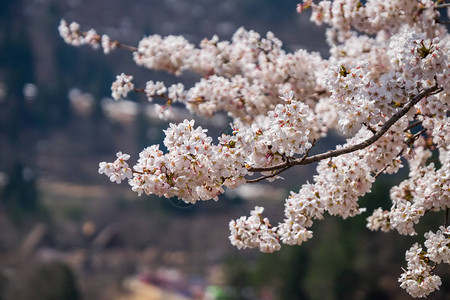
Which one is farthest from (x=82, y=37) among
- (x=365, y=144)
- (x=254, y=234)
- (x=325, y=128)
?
(x=365, y=144)

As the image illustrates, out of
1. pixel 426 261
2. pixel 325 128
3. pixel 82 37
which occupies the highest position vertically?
pixel 82 37

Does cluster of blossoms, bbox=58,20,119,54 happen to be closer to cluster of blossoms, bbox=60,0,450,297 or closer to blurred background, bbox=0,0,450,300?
cluster of blossoms, bbox=60,0,450,297

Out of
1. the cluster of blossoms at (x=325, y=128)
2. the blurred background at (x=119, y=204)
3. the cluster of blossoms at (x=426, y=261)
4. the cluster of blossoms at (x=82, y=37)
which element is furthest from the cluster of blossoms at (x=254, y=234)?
the blurred background at (x=119, y=204)

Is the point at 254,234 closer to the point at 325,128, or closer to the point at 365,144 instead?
the point at 365,144

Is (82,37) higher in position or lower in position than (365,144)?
higher

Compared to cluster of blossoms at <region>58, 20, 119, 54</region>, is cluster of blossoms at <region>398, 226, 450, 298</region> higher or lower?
lower

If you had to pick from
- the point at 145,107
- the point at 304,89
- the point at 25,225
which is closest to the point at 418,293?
the point at 304,89

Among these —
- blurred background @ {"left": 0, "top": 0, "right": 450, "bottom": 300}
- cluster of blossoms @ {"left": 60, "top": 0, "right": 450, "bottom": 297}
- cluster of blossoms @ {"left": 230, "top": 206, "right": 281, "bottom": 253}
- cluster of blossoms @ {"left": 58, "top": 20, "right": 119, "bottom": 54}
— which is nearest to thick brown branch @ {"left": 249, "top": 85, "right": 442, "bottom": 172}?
cluster of blossoms @ {"left": 60, "top": 0, "right": 450, "bottom": 297}
